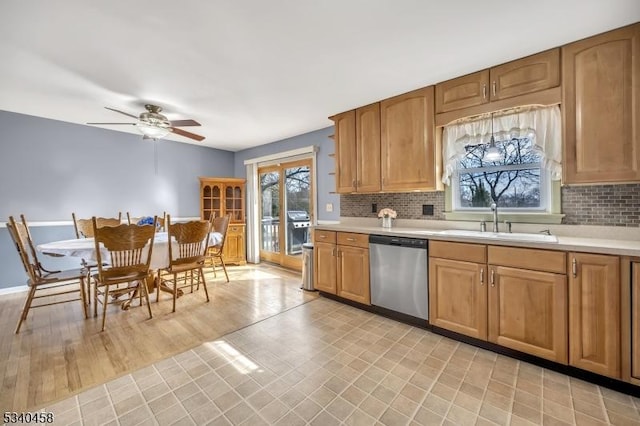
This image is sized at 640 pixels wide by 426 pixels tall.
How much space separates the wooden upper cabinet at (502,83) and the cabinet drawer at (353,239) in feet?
4.96

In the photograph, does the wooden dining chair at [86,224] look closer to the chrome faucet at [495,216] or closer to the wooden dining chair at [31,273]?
the wooden dining chair at [31,273]

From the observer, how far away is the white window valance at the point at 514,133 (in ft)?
7.12

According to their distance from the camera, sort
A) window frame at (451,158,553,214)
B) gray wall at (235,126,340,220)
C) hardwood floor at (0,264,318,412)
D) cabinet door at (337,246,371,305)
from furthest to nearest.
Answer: gray wall at (235,126,340,220), cabinet door at (337,246,371,305), window frame at (451,158,553,214), hardwood floor at (0,264,318,412)

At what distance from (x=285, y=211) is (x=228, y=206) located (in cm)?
129

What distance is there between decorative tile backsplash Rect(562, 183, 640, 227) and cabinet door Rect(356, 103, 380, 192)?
170cm

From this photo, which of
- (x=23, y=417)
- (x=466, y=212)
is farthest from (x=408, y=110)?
(x=23, y=417)

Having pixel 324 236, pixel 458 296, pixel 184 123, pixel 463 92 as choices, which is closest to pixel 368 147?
pixel 463 92

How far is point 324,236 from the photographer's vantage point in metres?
3.40

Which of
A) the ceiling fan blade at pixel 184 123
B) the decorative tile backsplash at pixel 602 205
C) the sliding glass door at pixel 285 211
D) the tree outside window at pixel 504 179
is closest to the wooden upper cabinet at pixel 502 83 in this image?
the tree outside window at pixel 504 179

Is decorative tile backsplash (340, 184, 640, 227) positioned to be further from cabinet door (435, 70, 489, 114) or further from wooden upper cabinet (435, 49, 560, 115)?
cabinet door (435, 70, 489, 114)

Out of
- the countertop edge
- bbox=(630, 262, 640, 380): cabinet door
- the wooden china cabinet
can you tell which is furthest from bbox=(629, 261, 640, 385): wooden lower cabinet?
the wooden china cabinet

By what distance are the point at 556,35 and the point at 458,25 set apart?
763 mm

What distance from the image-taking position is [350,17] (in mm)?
1764

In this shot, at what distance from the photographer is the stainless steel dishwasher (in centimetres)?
252
